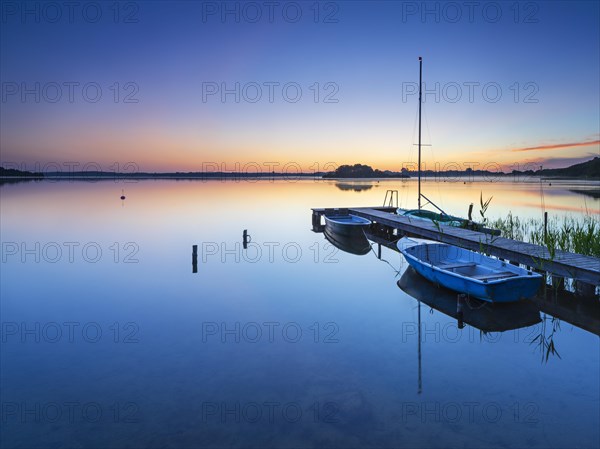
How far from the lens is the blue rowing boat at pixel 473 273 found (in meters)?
9.91

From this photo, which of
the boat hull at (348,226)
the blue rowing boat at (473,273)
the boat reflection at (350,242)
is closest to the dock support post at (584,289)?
the blue rowing boat at (473,273)

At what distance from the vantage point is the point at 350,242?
23.3 m

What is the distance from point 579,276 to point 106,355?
1127 centimetres

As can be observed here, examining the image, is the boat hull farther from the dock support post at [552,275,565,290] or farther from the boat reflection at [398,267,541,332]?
the dock support post at [552,275,565,290]

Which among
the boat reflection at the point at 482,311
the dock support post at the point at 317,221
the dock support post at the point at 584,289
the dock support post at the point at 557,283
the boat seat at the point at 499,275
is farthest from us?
the dock support post at the point at 317,221

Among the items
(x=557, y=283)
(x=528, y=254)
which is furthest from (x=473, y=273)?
(x=557, y=283)

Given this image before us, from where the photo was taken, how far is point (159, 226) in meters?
29.7

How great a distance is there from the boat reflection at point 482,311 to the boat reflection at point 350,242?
25.6 feet

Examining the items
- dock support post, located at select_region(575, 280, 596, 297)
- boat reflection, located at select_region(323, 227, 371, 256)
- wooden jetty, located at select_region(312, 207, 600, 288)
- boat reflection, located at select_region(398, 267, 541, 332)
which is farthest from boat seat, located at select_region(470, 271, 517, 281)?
boat reflection, located at select_region(323, 227, 371, 256)

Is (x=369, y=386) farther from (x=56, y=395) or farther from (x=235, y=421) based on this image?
(x=56, y=395)

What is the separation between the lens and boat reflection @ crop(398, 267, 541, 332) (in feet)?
33.2

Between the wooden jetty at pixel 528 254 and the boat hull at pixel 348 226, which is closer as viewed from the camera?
the wooden jetty at pixel 528 254

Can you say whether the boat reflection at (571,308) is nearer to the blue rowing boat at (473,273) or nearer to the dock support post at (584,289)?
the dock support post at (584,289)

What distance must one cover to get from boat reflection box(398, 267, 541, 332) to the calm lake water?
62mm
